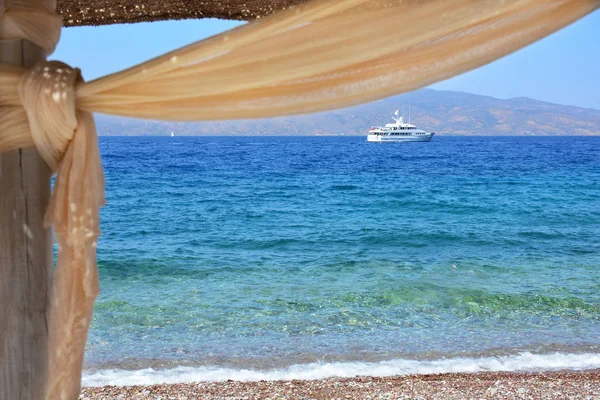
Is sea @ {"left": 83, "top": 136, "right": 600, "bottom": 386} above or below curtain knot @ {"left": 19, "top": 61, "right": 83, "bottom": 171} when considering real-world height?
below

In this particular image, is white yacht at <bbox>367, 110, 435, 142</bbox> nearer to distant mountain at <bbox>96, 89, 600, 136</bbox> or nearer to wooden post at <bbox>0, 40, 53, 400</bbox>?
distant mountain at <bbox>96, 89, 600, 136</bbox>

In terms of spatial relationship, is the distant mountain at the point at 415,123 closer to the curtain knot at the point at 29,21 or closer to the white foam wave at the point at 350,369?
the white foam wave at the point at 350,369

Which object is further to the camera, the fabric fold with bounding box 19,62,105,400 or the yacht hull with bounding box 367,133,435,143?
the yacht hull with bounding box 367,133,435,143

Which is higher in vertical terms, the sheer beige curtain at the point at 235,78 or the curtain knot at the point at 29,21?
the curtain knot at the point at 29,21

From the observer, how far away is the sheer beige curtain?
0.91 m

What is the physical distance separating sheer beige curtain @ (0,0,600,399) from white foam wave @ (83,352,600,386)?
2.70 meters

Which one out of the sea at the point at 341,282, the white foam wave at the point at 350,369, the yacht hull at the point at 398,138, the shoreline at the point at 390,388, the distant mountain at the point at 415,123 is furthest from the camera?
the distant mountain at the point at 415,123

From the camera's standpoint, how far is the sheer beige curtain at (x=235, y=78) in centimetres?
91

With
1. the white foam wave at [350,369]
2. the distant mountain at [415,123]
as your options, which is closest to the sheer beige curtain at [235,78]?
the white foam wave at [350,369]

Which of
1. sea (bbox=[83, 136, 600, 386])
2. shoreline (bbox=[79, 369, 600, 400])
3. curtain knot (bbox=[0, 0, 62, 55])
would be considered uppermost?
curtain knot (bbox=[0, 0, 62, 55])

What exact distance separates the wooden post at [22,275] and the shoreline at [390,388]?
215 cm

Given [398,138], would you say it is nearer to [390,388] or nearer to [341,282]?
[341,282]

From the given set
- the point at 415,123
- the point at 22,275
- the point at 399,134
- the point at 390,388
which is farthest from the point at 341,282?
the point at 415,123

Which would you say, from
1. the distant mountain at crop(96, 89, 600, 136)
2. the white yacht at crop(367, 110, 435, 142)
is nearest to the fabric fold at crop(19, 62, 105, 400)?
the white yacht at crop(367, 110, 435, 142)
